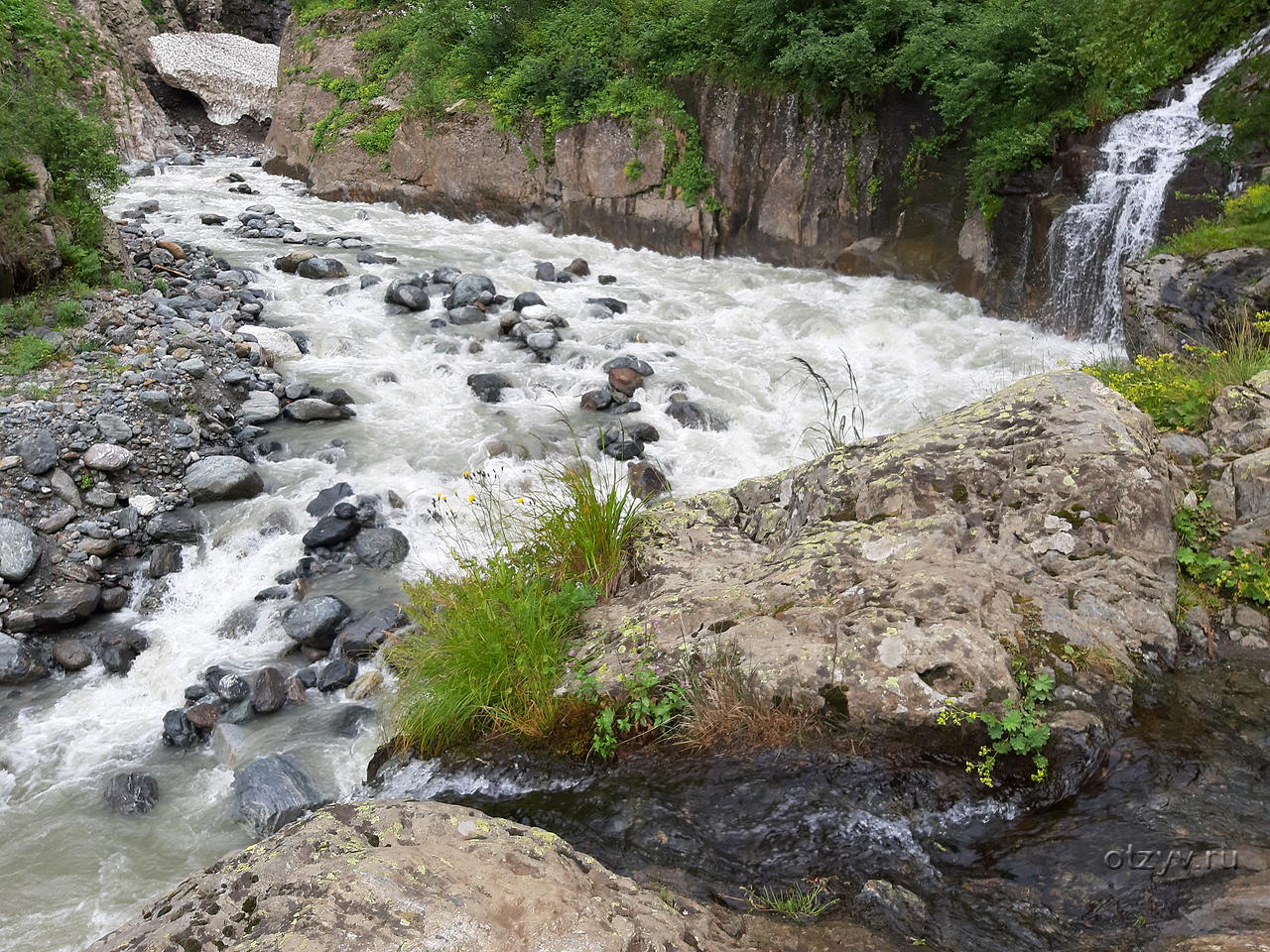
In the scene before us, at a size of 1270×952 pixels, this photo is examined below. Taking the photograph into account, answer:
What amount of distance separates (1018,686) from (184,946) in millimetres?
2907

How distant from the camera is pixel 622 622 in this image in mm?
3898

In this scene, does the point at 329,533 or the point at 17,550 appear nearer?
the point at 17,550

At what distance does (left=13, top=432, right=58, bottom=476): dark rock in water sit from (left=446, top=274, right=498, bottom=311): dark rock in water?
5701mm

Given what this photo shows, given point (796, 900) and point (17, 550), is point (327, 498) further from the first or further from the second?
point (796, 900)

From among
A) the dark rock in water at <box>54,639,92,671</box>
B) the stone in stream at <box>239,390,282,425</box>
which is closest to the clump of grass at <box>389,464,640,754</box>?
the dark rock in water at <box>54,639,92,671</box>

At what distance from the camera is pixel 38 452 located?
703 centimetres

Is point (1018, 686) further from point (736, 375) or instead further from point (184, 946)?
point (736, 375)

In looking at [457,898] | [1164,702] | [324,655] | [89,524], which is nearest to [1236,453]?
[1164,702]

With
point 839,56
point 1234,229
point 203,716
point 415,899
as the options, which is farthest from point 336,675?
point 839,56

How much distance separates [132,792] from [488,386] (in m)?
5.87

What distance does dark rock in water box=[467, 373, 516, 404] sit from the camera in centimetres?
949

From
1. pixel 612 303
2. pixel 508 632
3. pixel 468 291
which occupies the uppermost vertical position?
pixel 468 291

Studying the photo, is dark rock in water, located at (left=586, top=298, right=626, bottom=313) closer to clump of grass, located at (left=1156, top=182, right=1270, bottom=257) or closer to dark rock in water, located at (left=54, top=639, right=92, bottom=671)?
clump of grass, located at (left=1156, top=182, right=1270, bottom=257)

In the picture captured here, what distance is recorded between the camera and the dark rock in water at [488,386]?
9.49 meters
